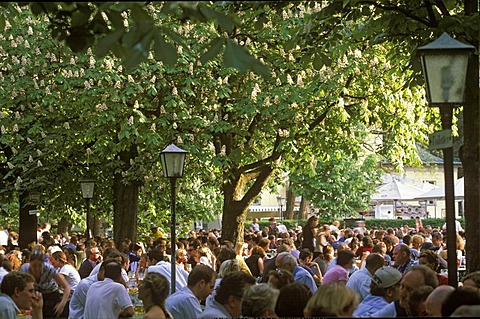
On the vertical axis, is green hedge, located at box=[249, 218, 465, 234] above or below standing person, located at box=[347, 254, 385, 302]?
above

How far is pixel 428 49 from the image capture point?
9305 millimetres

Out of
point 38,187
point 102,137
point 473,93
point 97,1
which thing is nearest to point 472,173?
point 473,93

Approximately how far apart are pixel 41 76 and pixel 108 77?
290 centimetres

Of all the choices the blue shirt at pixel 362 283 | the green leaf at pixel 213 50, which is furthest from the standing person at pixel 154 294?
the blue shirt at pixel 362 283

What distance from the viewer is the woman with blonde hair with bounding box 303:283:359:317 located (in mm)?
6207

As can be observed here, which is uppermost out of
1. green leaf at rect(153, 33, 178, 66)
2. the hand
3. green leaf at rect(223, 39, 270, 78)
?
green leaf at rect(153, 33, 178, 66)

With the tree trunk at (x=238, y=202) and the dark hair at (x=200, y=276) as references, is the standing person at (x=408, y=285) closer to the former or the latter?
the dark hair at (x=200, y=276)

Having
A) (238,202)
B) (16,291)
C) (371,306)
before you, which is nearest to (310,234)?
(238,202)

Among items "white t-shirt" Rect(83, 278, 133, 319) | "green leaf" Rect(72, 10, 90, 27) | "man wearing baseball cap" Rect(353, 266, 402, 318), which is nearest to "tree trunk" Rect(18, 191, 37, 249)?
"white t-shirt" Rect(83, 278, 133, 319)

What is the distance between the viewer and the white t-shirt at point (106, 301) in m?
11.0

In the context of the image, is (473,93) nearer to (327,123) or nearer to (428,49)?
(428,49)

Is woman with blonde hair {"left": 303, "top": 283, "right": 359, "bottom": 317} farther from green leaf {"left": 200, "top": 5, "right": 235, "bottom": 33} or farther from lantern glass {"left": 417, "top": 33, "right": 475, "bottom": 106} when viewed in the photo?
lantern glass {"left": 417, "top": 33, "right": 475, "bottom": 106}

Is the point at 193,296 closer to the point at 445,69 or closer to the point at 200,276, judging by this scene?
the point at 200,276

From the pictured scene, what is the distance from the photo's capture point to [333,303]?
6250mm
